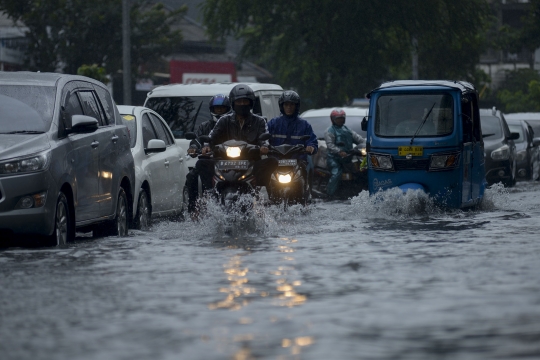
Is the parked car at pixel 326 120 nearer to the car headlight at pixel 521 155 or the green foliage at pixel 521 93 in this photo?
the car headlight at pixel 521 155

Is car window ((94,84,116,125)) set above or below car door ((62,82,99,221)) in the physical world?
above

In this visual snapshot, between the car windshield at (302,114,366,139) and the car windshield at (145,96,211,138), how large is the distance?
474 cm

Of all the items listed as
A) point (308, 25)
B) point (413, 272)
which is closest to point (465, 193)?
point (413, 272)

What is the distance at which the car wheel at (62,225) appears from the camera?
37.2 feet

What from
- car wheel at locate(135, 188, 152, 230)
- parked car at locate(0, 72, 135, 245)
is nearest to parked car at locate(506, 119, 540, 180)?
car wheel at locate(135, 188, 152, 230)

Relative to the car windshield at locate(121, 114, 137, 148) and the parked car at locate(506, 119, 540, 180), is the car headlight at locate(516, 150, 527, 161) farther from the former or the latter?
the car windshield at locate(121, 114, 137, 148)

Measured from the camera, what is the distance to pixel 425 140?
17094 millimetres

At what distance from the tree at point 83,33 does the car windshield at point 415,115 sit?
93.8 ft

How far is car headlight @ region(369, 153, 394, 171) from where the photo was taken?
56.5 feet

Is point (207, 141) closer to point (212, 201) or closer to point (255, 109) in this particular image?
point (212, 201)

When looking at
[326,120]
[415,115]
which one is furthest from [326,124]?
[415,115]

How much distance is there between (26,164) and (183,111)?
908cm

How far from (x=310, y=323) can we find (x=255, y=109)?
12966 mm

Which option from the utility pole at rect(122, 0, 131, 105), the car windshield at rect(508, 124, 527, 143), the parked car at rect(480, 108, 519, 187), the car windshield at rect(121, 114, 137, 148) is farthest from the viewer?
the car windshield at rect(508, 124, 527, 143)
